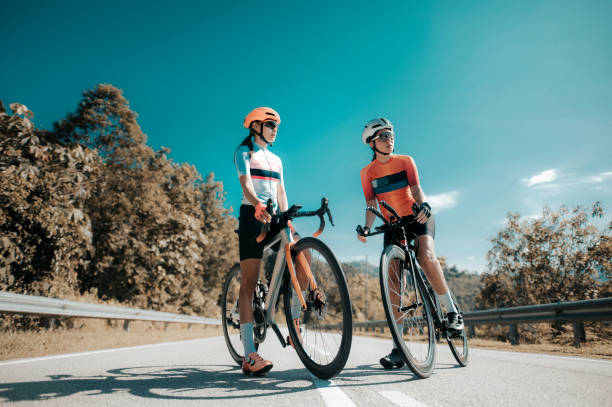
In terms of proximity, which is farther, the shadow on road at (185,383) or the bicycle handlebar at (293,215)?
the bicycle handlebar at (293,215)

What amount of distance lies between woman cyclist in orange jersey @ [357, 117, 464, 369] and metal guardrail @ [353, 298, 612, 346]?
300cm

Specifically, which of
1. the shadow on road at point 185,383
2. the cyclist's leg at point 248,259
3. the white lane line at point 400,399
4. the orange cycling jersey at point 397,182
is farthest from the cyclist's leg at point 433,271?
the cyclist's leg at point 248,259

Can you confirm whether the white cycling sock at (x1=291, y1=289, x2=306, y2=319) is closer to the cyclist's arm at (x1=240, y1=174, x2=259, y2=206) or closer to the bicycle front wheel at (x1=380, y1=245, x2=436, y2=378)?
the bicycle front wheel at (x1=380, y1=245, x2=436, y2=378)

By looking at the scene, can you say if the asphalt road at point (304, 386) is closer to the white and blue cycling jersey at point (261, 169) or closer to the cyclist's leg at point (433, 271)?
the cyclist's leg at point (433, 271)

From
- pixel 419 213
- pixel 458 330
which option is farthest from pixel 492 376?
pixel 419 213

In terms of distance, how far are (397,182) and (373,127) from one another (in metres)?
0.69

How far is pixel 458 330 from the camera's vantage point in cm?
309

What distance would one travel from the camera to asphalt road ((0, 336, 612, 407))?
195 cm

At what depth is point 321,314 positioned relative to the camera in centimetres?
283

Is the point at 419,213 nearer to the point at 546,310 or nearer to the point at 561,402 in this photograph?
the point at 561,402

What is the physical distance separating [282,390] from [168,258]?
1867 cm

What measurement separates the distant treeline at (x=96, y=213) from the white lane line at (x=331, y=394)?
33.7 feet

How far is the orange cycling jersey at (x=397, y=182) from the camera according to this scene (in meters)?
3.73

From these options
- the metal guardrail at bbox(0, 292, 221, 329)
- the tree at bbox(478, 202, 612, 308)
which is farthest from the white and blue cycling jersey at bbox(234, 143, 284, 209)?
the tree at bbox(478, 202, 612, 308)
